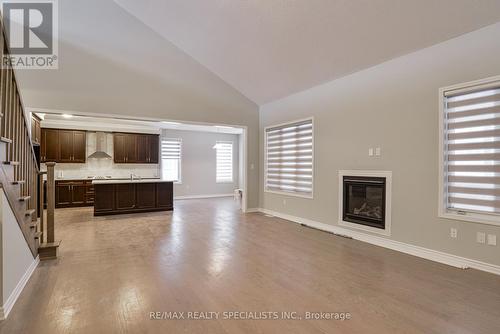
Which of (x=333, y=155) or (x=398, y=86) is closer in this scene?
(x=398, y=86)

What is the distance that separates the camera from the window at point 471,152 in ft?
10.3

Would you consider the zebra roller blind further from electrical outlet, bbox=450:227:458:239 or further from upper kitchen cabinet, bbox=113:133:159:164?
upper kitchen cabinet, bbox=113:133:159:164

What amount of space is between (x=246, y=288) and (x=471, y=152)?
125 inches

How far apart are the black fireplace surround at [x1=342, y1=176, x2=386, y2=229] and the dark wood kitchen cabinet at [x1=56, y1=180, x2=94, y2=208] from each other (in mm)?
7303

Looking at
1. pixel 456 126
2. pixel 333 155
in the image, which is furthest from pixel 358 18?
pixel 333 155

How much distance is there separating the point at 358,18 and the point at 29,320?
192 inches

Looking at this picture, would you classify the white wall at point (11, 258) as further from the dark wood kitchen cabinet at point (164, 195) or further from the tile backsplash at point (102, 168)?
the tile backsplash at point (102, 168)

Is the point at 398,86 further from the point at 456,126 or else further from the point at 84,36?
the point at 84,36

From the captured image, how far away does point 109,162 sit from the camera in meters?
8.80

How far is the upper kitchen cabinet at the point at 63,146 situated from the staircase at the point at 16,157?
511 cm

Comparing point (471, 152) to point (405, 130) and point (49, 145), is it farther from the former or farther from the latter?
point (49, 145)

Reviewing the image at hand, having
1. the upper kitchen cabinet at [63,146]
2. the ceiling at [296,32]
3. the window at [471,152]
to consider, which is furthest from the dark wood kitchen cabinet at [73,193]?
the window at [471,152]

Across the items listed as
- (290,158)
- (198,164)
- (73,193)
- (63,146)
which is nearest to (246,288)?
(290,158)

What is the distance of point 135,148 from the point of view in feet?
29.1
